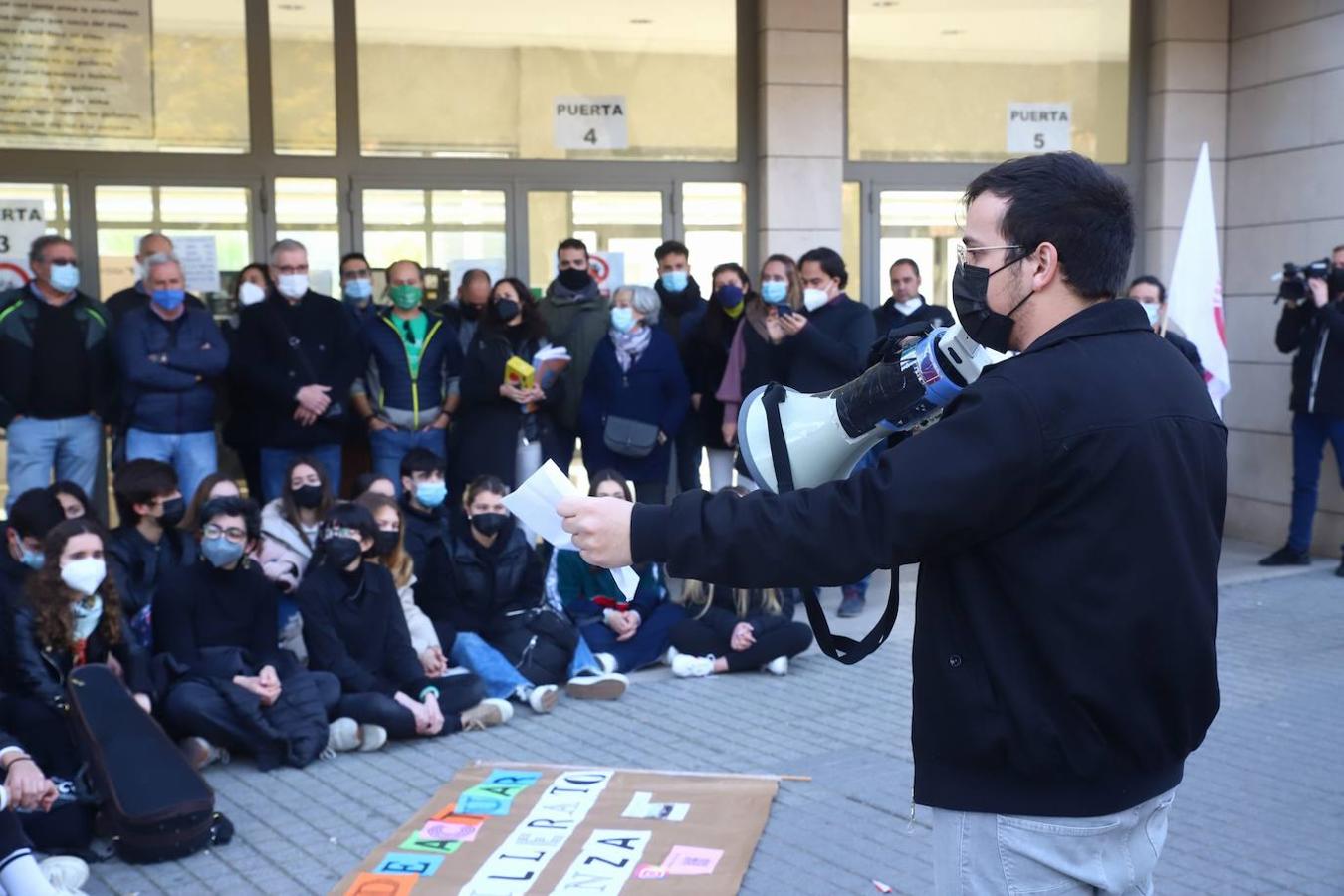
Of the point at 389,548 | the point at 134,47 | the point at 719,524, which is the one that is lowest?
the point at 389,548

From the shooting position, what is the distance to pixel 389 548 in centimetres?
720

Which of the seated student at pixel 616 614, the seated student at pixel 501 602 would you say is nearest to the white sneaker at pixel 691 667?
the seated student at pixel 616 614

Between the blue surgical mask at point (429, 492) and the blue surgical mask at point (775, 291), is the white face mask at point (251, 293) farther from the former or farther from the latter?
the blue surgical mask at point (775, 291)

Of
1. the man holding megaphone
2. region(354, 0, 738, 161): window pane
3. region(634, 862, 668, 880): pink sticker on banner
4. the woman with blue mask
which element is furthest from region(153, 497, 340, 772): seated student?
region(354, 0, 738, 161): window pane

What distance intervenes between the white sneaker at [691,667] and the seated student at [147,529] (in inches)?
98.2

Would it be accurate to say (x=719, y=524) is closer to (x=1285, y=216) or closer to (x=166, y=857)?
(x=166, y=857)

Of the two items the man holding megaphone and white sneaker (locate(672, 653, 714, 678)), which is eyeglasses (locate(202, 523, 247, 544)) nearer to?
white sneaker (locate(672, 653, 714, 678))

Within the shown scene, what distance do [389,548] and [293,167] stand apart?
4.16m

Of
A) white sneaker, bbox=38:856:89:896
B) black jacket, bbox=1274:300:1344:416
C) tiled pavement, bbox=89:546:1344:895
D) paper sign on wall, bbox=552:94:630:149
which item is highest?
paper sign on wall, bbox=552:94:630:149

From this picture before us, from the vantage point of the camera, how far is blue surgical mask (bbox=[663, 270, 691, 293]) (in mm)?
10094

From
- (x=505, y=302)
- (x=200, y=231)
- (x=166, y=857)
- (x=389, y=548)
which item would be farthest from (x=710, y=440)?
(x=166, y=857)

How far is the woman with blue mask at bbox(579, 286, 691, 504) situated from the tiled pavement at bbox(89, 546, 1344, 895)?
178 cm

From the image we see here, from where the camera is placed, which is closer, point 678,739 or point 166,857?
point 166,857

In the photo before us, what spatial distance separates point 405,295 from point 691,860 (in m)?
4.88
